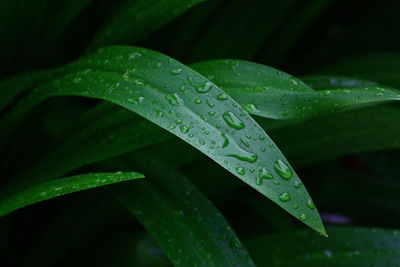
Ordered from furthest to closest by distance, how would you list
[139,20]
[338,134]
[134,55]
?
1. [338,134]
2. [139,20]
3. [134,55]

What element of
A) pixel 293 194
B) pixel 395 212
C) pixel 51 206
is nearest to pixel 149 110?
pixel 293 194

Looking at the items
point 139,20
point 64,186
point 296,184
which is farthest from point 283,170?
point 139,20

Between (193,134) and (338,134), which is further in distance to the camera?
(338,134)

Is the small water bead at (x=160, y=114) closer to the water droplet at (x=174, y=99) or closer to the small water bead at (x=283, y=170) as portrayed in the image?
the water droplet at (x=174, y=99)

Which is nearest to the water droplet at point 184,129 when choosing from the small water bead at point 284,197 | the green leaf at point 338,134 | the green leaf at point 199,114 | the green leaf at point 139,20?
the green leaf at point 199,114

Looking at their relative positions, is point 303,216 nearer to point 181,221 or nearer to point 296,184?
point 296,184

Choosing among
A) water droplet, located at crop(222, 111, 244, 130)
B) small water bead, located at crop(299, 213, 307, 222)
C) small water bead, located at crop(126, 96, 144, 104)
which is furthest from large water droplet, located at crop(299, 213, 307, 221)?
small water bead, located at crop(126, 96, 144, 104)

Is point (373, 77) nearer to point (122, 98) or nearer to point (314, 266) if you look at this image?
point (314, 266)
